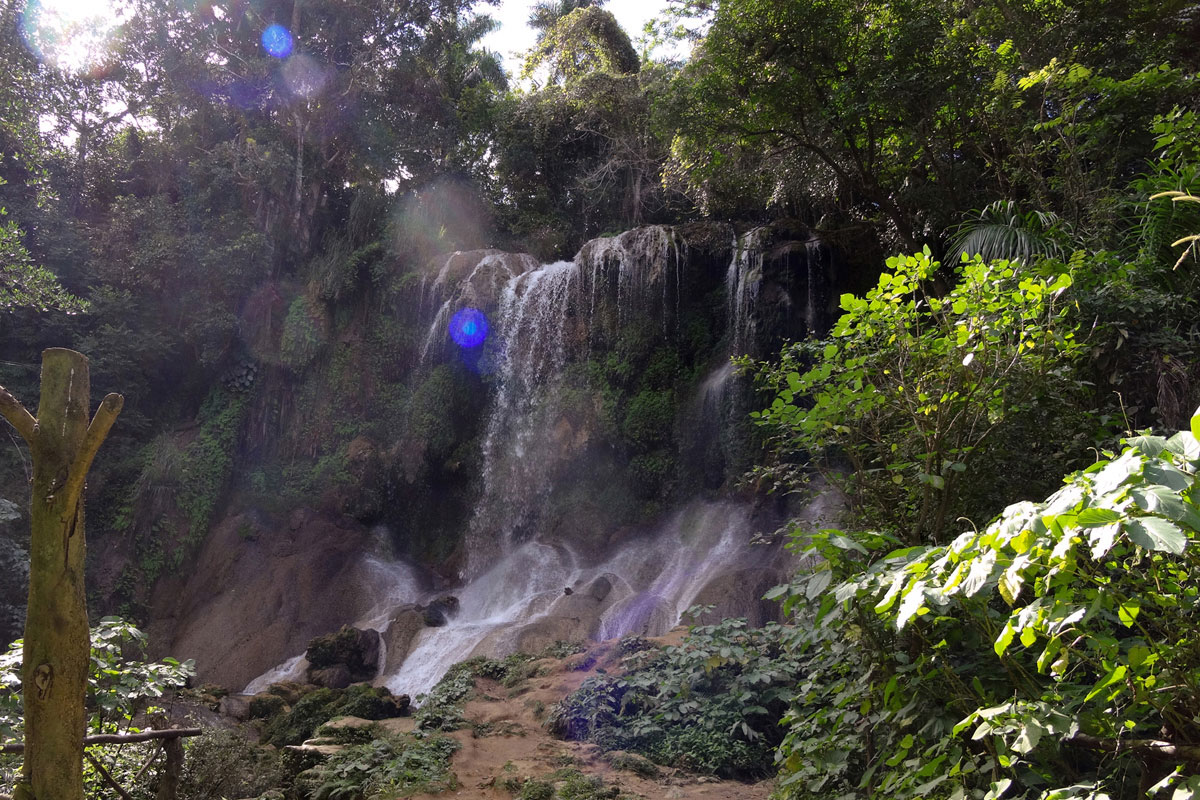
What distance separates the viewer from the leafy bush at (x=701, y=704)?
17.1ft

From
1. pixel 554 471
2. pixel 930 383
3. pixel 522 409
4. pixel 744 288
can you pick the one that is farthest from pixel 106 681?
pixel 522 409

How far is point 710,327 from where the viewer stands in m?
13.3

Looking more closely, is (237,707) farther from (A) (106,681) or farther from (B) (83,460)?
(B) (83,460)

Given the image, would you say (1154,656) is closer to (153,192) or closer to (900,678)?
(900,678)

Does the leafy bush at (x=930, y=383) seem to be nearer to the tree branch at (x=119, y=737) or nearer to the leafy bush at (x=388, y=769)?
the tree branch at (x=119, y=737)

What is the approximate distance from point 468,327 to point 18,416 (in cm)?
1249

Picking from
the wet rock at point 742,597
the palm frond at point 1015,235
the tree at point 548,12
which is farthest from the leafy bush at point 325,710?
the tree at point 548,12

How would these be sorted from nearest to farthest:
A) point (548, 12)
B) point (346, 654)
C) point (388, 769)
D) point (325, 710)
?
point (388, 769) → point (325, 710) → point (346, 654) → point (548, 12)

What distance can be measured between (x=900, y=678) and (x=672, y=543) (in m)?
8.87

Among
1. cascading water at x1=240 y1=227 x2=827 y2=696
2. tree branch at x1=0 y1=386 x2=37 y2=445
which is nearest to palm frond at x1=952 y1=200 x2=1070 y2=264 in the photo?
cascading water at x1=240 y1=227 x2=827 y2=696

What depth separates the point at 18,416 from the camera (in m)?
1.96

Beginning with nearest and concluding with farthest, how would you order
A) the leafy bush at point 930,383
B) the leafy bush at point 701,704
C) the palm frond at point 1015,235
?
the leafy bush at point 930,383 → the leafy bush at point 701,704 → the palm frond at point 1015,235

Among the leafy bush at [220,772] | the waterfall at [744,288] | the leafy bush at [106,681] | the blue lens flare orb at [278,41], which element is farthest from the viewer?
the blue lens flare orb at [278,41]

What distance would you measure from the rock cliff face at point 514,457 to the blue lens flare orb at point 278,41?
7.09 metres
